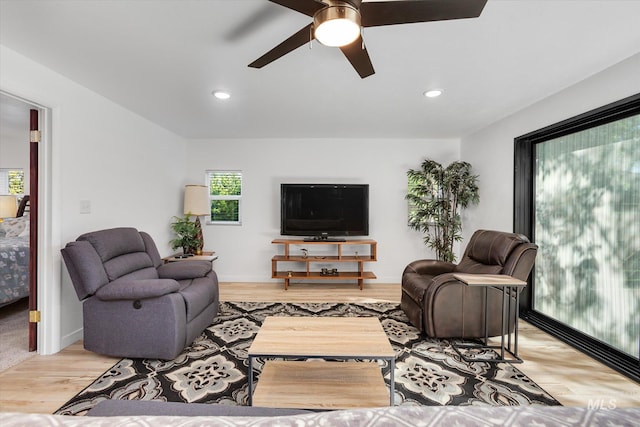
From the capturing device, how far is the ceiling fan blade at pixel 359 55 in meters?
1.59

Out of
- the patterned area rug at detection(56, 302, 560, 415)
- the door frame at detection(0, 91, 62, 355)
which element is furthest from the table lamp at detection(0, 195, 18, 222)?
the patterned area rug at detection(56, 302, 560, 415)

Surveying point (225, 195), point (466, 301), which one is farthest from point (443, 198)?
point (225, 195)

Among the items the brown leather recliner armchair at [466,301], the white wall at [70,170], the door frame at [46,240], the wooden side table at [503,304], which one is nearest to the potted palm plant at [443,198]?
the brown leather recliner armchair at [466,301]

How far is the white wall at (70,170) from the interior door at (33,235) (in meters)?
0.06

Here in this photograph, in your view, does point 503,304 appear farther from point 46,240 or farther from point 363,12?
point 46,240

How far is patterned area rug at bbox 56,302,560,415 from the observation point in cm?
190

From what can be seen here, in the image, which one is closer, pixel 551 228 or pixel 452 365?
pixel 452 365

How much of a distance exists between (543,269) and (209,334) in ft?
11.4

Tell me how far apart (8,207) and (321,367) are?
17.1 ft

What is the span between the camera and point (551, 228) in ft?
10.3

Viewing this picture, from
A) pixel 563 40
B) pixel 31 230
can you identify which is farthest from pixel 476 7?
pixel 31 230

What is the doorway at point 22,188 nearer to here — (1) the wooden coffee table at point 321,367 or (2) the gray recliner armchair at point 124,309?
(2) the gray recliner armchair at point 124,309

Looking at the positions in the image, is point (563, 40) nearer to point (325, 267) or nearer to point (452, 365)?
point (452, 365)

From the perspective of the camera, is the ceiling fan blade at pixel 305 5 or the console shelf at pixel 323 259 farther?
the console shelf at pixel 323 259
